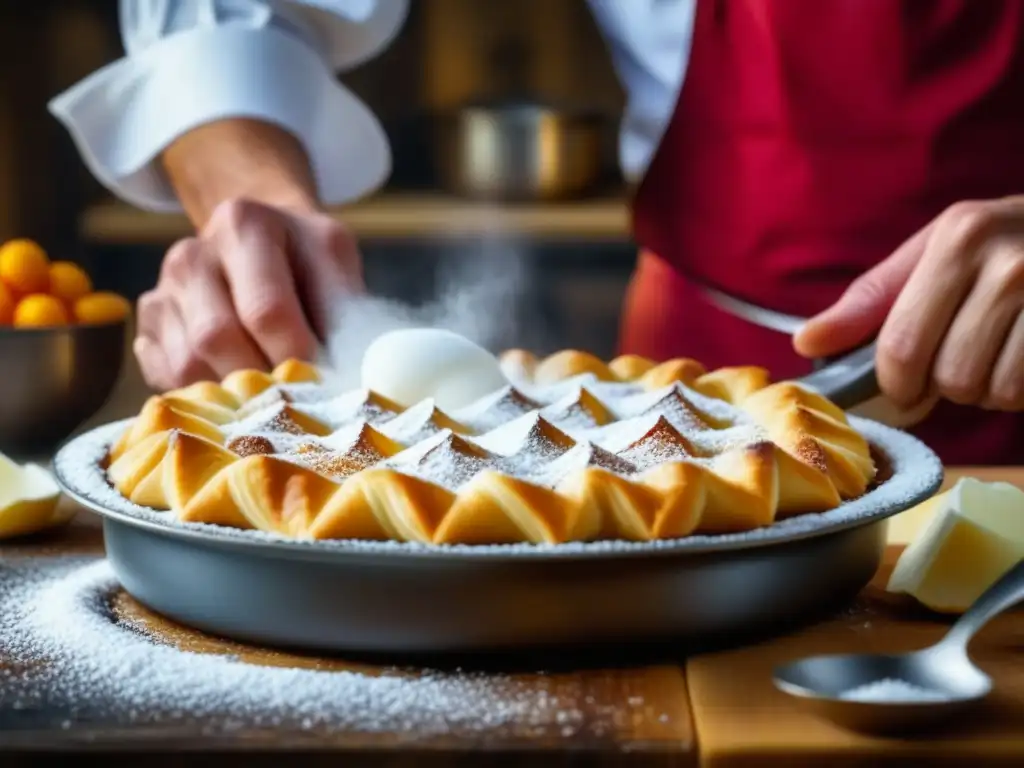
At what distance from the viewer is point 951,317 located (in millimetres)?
1092

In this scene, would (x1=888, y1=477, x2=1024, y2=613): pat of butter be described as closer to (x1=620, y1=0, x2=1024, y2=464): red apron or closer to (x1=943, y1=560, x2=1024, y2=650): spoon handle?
(x1=943, y1=560, x2=1024, y2=650): spoon handle

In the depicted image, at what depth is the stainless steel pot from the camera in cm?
234

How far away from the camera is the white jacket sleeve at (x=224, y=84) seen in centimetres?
144

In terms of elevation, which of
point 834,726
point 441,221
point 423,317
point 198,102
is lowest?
point 441,221

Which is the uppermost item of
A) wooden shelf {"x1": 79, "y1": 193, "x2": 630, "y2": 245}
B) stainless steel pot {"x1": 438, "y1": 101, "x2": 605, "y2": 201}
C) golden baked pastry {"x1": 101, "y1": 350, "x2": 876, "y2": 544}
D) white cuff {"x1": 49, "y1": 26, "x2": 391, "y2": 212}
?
white cuff {"x1": 49, "y1": 26, "x2": 391, "y2": 212}

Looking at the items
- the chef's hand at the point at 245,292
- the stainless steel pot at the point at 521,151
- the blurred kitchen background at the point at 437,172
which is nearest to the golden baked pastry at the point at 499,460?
the chef's hand at the point at 245,292

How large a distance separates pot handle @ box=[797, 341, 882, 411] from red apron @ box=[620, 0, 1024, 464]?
322mm

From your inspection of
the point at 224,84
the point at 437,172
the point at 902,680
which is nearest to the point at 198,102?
the point at 224,84

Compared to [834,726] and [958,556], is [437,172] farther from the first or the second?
[834,726]

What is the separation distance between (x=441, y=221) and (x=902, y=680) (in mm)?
1953

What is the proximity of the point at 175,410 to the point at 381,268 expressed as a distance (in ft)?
6.12

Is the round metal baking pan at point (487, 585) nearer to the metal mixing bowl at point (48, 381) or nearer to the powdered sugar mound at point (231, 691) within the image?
the powdered sugar mound at point (231, 691)

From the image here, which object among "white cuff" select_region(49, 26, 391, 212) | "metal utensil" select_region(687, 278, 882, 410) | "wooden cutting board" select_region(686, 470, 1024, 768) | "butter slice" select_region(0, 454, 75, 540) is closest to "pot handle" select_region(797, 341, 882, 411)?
"metal utensil" select_region(687, 278, 882, 410)

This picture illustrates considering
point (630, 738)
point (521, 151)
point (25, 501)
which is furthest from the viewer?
point (521, 151)
